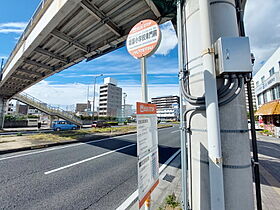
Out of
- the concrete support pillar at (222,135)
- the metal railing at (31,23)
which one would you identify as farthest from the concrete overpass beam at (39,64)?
the concrete support pillar at (222,135)

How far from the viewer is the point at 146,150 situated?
6.02ft

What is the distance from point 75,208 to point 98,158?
343 centimetres

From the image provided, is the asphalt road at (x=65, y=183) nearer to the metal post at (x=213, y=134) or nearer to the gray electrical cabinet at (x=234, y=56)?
the metal post at (x=213, y=134)

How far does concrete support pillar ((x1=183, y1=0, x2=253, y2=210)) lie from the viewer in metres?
1.51

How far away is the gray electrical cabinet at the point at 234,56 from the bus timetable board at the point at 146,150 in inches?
41.8

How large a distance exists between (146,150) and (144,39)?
67.5 inches

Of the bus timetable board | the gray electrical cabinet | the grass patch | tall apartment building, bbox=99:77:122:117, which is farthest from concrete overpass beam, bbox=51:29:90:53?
tall apartment building, bbox=99:77:122:117

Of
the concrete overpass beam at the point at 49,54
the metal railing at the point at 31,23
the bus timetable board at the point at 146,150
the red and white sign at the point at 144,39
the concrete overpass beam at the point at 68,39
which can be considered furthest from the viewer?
the concrete overpass beam at the point at 49,54

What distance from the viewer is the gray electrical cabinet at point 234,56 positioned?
146cm

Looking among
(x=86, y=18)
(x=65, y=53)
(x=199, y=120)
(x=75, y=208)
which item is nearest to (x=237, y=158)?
(x=199, y=120)

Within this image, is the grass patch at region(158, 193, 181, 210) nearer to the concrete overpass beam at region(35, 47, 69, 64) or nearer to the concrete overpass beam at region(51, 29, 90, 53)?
the concrete overpass beam at region(51, 29, 90, 53)

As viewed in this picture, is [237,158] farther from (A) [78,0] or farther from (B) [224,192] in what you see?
(A) [78,0]

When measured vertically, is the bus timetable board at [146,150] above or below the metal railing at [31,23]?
below

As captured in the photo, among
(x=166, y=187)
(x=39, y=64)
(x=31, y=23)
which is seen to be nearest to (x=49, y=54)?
(x=31, y=23)
